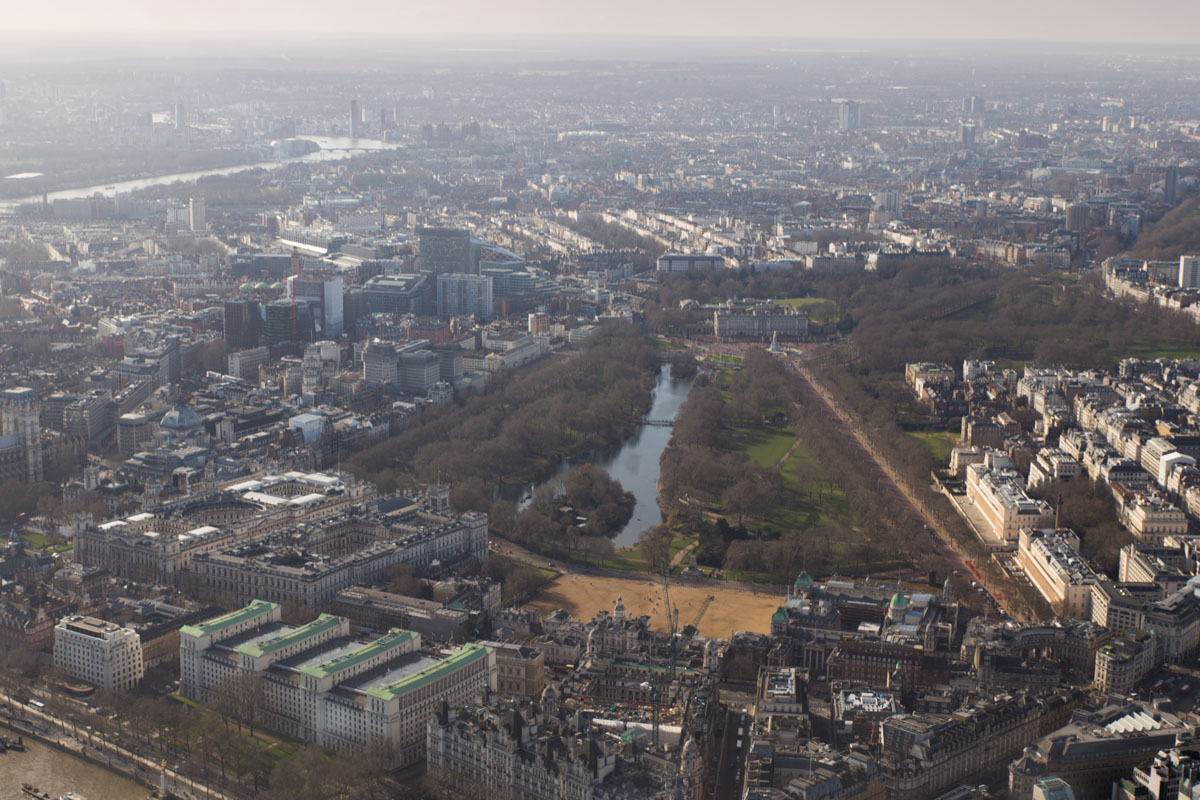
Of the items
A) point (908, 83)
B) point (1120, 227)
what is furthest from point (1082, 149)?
point (908, 83)

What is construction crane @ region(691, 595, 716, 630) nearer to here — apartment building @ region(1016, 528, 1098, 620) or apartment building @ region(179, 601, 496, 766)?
apartment building @ region(179, 601, 496, 766)

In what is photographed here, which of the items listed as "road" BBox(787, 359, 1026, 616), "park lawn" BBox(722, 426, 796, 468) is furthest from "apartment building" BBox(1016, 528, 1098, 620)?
"park lawn" BBox(722, 426, 796, 468)

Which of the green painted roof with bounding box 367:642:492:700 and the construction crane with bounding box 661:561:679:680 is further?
the construction crane with bounding box 661:561:679:680

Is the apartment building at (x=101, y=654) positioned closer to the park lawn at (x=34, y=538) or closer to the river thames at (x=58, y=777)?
the river thames at (x=58, y=777)

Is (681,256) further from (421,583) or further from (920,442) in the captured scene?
(421,583)

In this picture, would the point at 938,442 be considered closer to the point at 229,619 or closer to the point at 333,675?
the point at 229,619

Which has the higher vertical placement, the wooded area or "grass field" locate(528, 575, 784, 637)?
the wooded area
